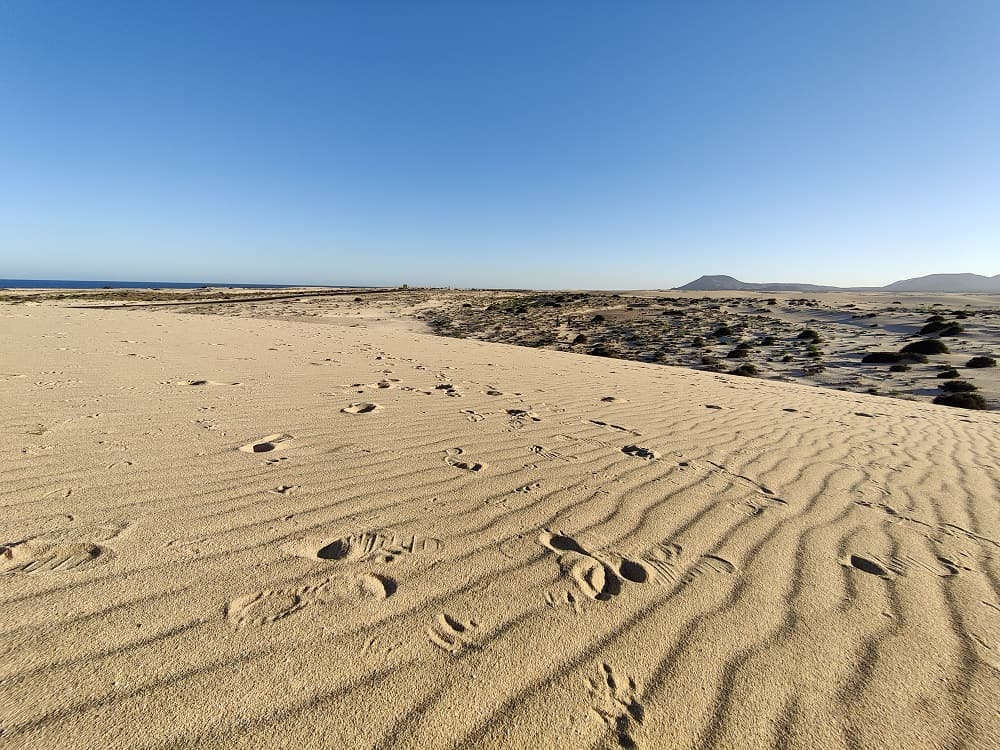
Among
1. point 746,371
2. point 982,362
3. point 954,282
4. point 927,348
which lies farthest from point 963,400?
point 954,282

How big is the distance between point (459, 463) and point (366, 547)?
1276 millimetres

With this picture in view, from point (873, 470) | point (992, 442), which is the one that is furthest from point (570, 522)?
point (992, 442)

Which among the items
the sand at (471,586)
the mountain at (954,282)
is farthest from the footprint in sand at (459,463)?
the mountain at (954,282)

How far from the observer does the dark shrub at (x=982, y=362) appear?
38.7ft

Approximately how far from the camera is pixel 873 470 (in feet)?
13.6

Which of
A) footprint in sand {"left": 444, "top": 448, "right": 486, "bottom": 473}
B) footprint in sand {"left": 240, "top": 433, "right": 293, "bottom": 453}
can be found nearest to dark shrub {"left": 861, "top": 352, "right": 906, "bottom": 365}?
footprint in sand {"left": 444, "top": 448, "right": 486, "bottom": 473}

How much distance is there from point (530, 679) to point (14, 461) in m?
3.62

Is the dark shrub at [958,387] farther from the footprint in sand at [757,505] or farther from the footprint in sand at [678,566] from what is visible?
the footprint in sand at [678,566]

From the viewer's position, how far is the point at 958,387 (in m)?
9.80

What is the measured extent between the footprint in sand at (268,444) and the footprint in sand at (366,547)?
147 cm

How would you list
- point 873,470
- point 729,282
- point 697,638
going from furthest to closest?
point 729,282 → point 873,470 → point 697,638

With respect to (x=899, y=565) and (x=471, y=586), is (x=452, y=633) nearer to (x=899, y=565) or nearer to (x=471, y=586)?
(x=471, y=586)

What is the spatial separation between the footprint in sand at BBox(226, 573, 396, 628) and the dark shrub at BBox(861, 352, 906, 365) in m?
16.0

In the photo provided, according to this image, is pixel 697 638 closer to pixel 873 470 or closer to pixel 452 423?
pixel 452 423
